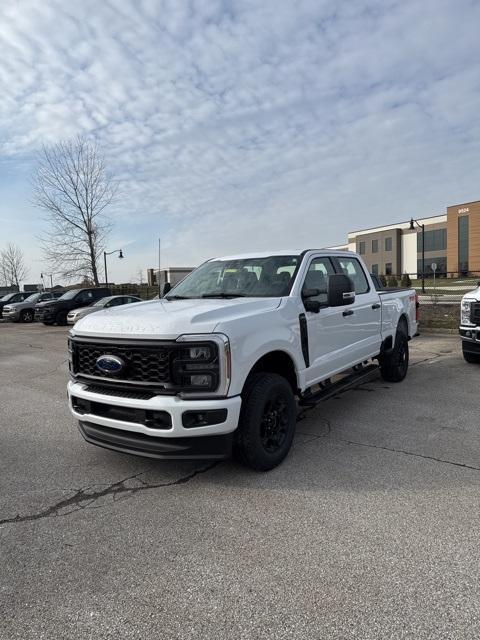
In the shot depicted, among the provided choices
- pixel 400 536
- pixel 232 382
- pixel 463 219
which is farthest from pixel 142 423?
pixel 463 219

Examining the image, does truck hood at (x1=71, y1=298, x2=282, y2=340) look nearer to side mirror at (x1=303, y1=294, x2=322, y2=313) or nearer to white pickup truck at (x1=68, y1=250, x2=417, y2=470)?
white pickup truck at (x1=68, y1=250, x2=417, y2=470)

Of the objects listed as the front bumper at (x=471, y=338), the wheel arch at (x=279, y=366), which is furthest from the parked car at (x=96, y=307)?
the wheel arch at (x=279, y=366)

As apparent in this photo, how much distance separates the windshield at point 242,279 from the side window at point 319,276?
0.20 m

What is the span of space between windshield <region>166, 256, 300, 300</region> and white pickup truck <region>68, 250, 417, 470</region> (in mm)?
16

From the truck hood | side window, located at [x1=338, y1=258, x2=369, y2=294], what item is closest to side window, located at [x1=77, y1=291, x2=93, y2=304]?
side window, located at [x1=338, y1=258, x2=369, y2=294]

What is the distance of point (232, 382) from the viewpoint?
11.4 feet

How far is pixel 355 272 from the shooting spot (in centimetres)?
626

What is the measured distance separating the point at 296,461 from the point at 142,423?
4.82 ft

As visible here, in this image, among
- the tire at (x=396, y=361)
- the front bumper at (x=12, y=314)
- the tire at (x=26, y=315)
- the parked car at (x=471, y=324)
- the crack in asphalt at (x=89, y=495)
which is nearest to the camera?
the crack in asphalt at (x=89, y=495)

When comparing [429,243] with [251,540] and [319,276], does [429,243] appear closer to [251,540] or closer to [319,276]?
[319,276]

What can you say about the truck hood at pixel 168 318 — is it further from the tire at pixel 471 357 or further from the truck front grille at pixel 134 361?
the tire at pixel 471 357

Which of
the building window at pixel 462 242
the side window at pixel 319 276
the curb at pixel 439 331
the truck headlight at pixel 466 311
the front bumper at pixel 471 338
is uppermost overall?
the building window at pixel 462 242

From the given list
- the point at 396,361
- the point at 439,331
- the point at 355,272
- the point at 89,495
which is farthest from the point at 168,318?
the point at 439,331

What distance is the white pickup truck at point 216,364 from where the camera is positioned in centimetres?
340
